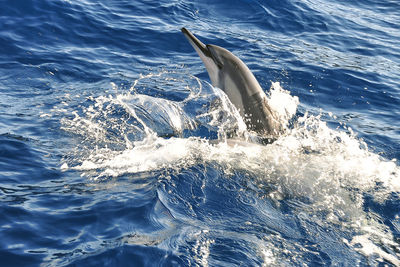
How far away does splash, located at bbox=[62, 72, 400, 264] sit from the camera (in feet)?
21.4

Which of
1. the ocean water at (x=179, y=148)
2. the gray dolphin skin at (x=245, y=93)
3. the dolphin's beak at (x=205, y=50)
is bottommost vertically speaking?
the ocean water at (x=179, y=148)

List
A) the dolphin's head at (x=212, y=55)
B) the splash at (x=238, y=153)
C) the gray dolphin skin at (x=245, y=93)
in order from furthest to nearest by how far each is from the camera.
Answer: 1. the dolphin's head at (x=212, y=55)
2. the gray dolphin skin at (x=245, y=93)
3. the splash at (x=238, y=153)

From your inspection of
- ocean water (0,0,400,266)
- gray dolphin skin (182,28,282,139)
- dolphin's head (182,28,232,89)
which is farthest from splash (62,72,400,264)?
dolphin's head (182,28,232,89)

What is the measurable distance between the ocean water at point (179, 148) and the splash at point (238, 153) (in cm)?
3

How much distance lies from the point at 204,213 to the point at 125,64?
630 cm

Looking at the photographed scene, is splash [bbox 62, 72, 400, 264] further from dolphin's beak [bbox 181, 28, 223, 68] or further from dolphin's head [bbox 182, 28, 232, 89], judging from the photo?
dolphin's beak [bbox 181, 28, 223, 68]

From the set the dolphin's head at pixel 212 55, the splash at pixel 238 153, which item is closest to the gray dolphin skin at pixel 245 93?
the dolphin's head at pixel 212 55

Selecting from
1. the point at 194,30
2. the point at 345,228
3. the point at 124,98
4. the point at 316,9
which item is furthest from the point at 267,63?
the point at 345,228

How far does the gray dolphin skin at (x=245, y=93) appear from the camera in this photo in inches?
323

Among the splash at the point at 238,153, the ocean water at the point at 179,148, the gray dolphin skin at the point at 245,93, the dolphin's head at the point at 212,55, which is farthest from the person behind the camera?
the dolphin's head at the point at 212,55

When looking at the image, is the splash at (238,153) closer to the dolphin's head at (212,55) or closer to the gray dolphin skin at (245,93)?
the gray dolphin skin at (245,93)

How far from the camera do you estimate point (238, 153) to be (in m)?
7.59

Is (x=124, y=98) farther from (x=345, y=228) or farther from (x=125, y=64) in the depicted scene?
(x=345, y=228)

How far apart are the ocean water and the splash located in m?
0.03
